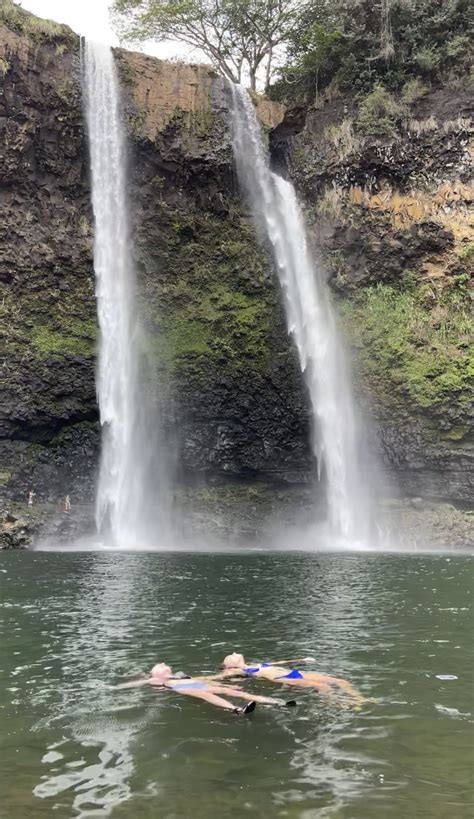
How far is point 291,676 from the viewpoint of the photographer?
6.77m

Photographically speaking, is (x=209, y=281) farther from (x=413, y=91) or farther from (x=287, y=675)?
(x=287, y=675)

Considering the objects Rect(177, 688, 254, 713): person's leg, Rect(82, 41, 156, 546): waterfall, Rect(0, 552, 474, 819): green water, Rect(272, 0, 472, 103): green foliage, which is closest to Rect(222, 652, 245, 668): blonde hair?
Rect(0, 552, 474, 819): green water

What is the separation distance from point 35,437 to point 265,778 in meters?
21.1

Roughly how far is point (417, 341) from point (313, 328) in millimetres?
3871

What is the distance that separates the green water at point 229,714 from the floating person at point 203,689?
0.12 metres

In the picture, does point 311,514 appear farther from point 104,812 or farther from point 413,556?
point 104,812

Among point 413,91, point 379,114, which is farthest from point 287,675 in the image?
point 413,91

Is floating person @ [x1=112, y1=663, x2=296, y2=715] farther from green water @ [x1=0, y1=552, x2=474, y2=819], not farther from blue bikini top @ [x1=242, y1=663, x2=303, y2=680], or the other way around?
blue bikini top @ [x1=242, y1=663, x2=303, y2=680]

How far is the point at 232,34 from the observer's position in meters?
34.4

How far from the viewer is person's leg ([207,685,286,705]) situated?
621 cm

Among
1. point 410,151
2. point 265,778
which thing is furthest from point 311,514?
point 265,778

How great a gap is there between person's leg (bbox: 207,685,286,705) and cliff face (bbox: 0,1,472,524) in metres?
18.3

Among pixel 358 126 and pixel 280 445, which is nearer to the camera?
pixel 280 445

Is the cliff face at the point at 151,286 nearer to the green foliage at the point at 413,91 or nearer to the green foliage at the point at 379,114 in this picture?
the green foliage at the point at 379,114
